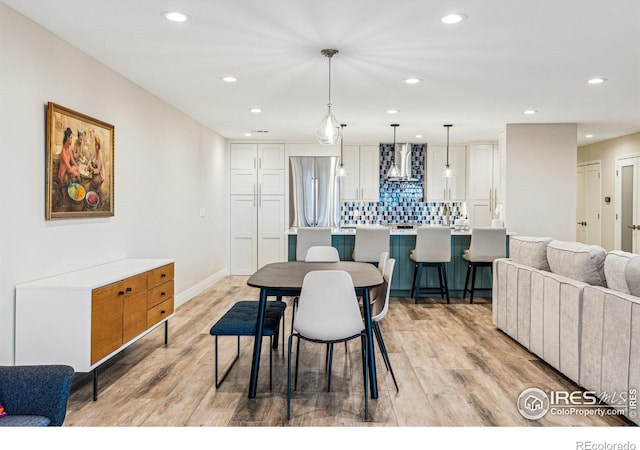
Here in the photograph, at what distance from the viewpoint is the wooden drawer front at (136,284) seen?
340 centimetres

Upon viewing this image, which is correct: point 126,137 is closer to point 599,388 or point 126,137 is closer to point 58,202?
point 58,202

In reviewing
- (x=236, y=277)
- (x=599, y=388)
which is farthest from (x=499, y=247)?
(x=236, y=277)

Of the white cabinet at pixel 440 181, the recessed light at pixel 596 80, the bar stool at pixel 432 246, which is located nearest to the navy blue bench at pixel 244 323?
the bar stool at pixel 432 246

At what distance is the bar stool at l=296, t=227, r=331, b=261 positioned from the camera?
237 inches

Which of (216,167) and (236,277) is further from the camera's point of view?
Result: (236,277)

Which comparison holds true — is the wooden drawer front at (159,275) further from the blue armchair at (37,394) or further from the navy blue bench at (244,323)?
the blue armchair at (37,394)

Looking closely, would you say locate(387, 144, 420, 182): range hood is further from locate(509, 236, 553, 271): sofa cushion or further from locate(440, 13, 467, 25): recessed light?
locate(440, 13, 467, 25): recessed light

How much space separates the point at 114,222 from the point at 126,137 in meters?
0.82

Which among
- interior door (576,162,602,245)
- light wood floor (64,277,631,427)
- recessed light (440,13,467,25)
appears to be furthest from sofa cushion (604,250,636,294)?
interior door (576,162,602,245)

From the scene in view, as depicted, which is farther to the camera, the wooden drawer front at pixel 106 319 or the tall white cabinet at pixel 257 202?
the tall white cabinet at pixel 257 202

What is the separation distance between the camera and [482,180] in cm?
855

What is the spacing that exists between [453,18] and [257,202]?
5874 mm

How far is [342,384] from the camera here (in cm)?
333

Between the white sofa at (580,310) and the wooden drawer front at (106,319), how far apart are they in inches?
118
